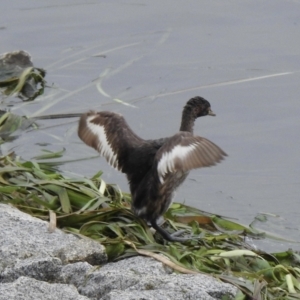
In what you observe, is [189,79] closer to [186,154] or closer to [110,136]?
[110,136]

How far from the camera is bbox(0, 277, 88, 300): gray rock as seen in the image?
4445 millimetres

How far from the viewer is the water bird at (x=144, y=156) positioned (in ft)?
20.2

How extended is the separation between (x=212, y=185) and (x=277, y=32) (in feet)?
12.9

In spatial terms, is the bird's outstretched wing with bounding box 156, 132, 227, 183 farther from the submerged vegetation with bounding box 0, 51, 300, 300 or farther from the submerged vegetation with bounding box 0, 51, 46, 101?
the submerged vegetation with bounding box 0, 51, 46, 101

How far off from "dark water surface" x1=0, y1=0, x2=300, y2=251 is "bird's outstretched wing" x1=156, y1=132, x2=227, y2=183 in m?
1.57

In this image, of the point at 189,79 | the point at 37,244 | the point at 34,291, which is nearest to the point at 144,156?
the point at 37,244

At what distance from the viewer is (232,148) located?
9281 mm

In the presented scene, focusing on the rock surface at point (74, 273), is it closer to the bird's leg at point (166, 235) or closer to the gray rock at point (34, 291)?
the gray rock at point (34, 291)

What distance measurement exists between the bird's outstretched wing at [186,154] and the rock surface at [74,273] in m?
0.81

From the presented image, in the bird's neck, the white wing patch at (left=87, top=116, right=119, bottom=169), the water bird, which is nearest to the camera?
the water bird

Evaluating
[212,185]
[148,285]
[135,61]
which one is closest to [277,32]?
[135,61]

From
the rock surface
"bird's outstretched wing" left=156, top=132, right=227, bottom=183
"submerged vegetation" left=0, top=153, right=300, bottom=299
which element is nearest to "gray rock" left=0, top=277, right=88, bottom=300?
the rock surface

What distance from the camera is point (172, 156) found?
6051 millimetres

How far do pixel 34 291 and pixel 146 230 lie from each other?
1955 mm
